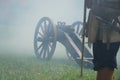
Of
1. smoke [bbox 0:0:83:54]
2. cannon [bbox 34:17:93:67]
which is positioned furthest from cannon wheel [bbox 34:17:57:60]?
smoke [bbox 0:0:83:54]

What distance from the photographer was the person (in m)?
3.32

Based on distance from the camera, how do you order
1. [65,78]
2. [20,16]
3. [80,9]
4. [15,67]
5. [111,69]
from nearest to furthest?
[111,69] → [65,78] → [15,67] → [80,9] → [20,16]

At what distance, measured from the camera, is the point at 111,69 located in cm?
331

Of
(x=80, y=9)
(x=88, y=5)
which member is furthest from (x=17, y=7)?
(x=88, y=5)

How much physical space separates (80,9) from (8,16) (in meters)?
7.90

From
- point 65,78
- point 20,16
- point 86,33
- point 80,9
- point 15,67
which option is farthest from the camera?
point 20,16

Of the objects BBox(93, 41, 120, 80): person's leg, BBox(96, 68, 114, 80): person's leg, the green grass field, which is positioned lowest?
the green grass field

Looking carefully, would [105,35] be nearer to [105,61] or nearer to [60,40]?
[105,61]

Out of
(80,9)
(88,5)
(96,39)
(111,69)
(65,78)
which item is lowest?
(65,78)

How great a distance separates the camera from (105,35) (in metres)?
3.39

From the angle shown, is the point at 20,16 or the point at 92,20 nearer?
the point at 92,20

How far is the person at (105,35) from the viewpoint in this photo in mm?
3324

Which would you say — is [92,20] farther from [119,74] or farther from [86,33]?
[119,74]

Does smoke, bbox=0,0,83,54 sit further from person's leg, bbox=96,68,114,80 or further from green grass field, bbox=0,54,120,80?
person's leg, bbox=96,68,114,80
